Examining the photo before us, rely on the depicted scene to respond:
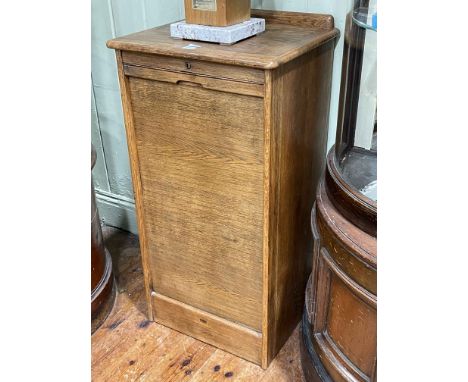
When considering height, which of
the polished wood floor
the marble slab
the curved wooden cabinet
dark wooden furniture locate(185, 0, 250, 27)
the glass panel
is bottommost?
the polished wood floor

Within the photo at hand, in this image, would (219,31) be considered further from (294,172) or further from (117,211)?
(117,211)

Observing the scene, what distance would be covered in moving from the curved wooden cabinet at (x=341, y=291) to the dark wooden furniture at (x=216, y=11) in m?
0.49

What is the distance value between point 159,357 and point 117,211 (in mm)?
930

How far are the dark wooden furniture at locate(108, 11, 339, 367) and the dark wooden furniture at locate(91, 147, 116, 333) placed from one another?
8.4 inches

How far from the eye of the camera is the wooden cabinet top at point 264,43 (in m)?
1.33

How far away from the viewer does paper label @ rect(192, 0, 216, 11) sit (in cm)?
142

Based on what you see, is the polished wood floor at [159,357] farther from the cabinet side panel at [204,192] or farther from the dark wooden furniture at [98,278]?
the cabinet side panel at [204,192]

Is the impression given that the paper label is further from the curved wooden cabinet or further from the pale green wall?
the curved wooden cabinet

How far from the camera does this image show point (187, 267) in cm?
184

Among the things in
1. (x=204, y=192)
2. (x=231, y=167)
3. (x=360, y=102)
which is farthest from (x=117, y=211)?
(x=360, y=102)

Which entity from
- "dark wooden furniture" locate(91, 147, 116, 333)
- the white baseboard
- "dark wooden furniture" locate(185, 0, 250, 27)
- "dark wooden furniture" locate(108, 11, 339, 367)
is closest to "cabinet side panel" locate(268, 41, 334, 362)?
"dark wooden furniture" locate(108, 11, 339, 367)
